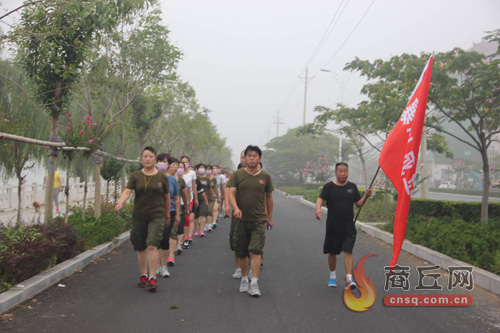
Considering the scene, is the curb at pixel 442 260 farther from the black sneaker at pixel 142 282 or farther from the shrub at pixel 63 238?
the shrub at pixel 63 238

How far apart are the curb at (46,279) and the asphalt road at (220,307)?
10 cm

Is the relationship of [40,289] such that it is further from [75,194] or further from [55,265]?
[75,194]

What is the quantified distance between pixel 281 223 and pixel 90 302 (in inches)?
427

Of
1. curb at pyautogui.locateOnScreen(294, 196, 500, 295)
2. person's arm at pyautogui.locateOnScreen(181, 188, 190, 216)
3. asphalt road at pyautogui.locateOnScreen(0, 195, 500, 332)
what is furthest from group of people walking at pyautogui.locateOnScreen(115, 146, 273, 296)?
curb at pyautogui.locateOnScreen(294, 196, 500, 295)

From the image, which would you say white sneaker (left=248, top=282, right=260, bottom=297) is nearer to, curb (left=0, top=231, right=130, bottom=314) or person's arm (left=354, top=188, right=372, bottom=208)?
person's arm (left=354, top=188, right=372, bottom=208)

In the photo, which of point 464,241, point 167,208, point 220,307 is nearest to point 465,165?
point 464,241

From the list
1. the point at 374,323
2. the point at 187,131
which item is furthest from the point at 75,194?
the point at 374,323

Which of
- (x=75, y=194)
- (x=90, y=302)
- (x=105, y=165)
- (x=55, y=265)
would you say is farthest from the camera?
(x=75, y=194)

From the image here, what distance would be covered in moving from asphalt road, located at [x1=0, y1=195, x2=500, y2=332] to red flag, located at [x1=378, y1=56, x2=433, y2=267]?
93 centimetres

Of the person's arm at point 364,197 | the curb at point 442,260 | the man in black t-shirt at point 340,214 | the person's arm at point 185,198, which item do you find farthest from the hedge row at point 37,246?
the curb at point 442,260

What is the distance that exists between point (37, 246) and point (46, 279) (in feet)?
1.69

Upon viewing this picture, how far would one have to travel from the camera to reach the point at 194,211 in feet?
33.4

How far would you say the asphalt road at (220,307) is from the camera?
4.64 metres

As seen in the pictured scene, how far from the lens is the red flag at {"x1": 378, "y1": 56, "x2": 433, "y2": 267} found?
4781mm
